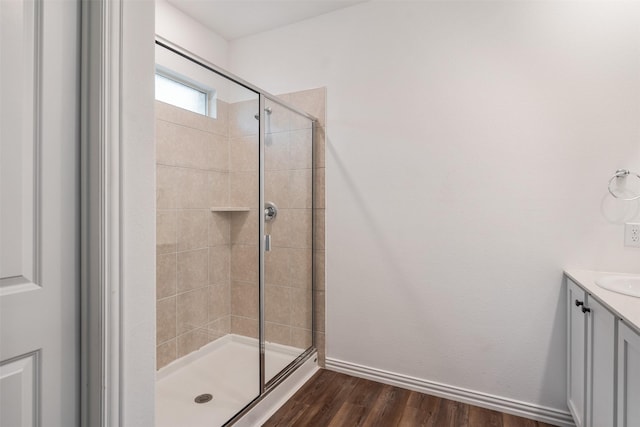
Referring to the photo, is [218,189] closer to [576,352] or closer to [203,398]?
[203,398]

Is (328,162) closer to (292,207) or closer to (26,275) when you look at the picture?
(292,207)

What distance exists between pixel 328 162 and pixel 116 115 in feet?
5.25

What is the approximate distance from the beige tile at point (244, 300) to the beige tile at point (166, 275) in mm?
426

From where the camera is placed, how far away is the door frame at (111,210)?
90 cm

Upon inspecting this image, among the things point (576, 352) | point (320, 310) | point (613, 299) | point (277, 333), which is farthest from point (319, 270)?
point (613, 299)

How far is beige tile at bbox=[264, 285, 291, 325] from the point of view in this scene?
2.10 meters

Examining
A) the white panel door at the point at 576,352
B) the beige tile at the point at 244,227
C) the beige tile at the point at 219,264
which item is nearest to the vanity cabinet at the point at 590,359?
the white panel door at the point at 576,352

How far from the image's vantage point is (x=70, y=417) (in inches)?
36.1

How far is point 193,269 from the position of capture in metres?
2.36

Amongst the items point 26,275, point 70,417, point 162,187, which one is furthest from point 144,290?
point 162,187

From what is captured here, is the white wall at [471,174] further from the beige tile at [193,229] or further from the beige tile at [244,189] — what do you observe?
the beige tile at [193,229]

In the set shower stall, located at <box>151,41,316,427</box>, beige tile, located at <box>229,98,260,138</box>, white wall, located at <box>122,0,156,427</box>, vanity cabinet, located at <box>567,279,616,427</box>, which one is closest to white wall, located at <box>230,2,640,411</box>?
vanity cabinet, located at <box>567,279,616,427</box>

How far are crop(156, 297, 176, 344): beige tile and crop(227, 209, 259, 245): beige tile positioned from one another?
60 cm

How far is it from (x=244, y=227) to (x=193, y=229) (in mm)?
396
